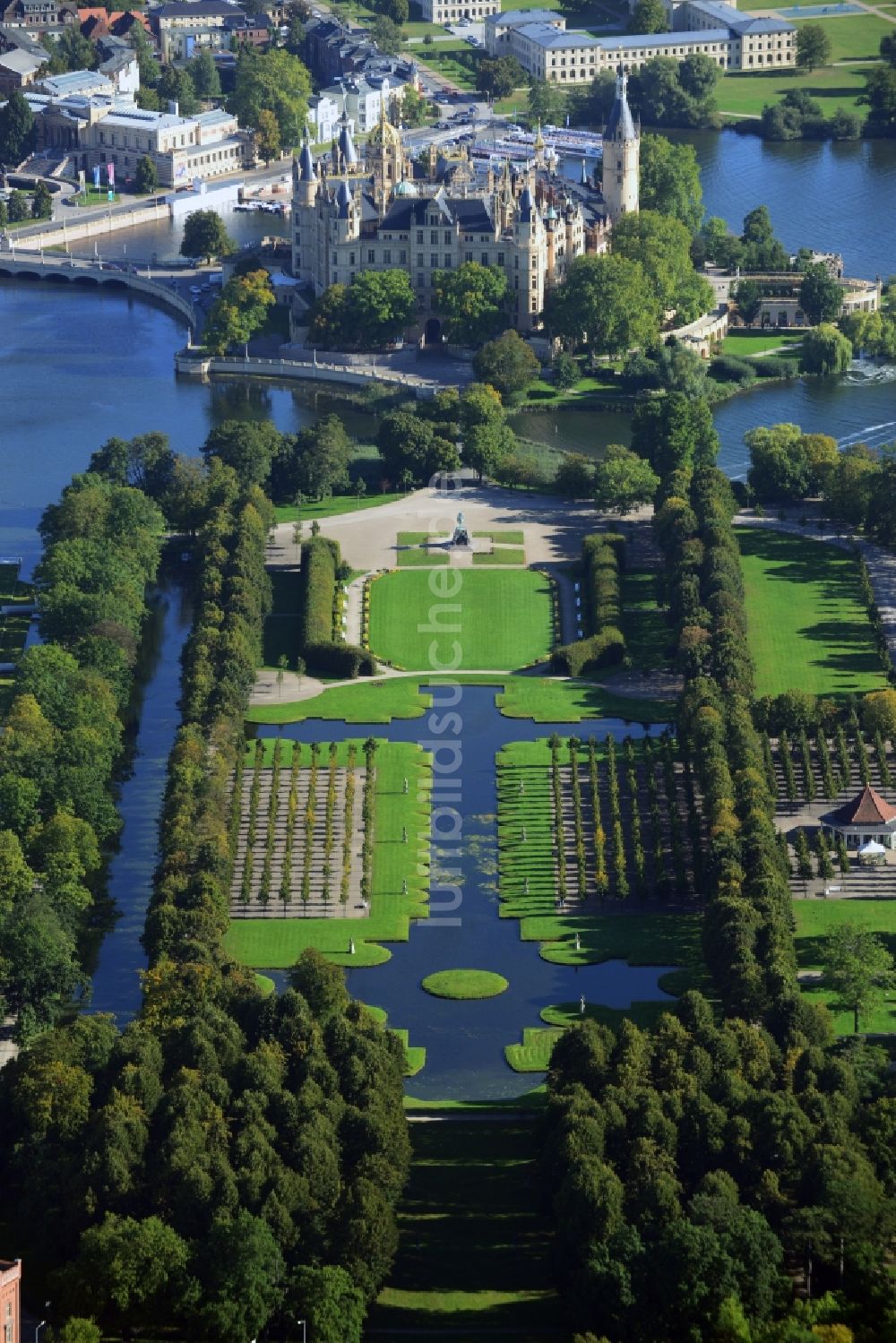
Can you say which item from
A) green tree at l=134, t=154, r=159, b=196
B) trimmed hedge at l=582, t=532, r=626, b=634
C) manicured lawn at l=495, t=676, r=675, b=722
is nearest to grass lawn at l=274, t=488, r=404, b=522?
trimmed hedge at l=582, t=532, r=626, b=634

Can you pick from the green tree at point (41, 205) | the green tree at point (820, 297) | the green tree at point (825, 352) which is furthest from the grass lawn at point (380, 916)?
the green tree at point (41, 205)

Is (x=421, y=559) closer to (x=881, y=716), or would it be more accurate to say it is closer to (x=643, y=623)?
(x=643, y=623)

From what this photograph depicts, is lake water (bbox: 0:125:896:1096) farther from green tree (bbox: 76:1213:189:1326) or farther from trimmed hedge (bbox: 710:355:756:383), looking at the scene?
green tree (bbox: 76:1213:189:1326)

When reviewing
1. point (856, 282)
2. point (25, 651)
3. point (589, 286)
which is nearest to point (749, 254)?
point (856, 282)

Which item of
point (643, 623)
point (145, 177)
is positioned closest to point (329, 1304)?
point (643, 623)

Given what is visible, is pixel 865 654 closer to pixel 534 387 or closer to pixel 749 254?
pixel 534 387

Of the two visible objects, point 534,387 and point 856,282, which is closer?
point 534,387
